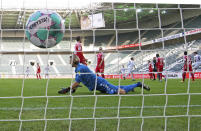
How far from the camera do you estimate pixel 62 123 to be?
9.21 feet

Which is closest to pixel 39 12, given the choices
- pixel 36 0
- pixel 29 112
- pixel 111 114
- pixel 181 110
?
pixel 36 0

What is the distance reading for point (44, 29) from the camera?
359 cm

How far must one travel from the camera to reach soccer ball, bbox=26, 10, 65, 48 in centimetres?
362

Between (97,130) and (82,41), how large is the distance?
3101 millimetres

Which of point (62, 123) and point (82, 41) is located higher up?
point (82, 41)

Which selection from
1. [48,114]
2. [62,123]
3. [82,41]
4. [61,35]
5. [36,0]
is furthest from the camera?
[82,41]

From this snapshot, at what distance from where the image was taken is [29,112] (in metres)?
3.54

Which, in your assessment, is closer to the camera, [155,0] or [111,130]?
[111,130]

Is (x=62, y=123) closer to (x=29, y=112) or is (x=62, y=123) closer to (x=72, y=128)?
(x=72, y=128)

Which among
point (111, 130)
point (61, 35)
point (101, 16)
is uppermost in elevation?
point (101, 16)

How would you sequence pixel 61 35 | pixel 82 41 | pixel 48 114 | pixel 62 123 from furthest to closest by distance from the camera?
pixel 82 41 → pixel 61 35 → pixel 48 114 → pixel 62 123

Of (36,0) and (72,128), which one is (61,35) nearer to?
(36,0)

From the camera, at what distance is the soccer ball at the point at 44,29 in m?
3.62

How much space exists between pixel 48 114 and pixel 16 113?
19.6 inches
